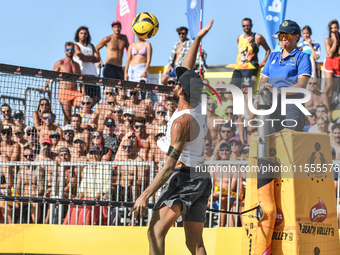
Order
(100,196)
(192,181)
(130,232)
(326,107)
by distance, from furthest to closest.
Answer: (326,107) → (100,196) → (130,232) → (192,181)

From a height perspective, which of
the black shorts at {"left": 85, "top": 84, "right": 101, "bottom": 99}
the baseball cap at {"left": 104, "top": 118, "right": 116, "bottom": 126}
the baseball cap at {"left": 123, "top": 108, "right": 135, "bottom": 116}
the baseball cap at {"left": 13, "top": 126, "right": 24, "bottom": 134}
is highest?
the black shorts at {"left": 85, "top": 84, "right": 101, "bottom": 99}

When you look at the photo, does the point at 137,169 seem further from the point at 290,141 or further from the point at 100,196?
the point at 290,141

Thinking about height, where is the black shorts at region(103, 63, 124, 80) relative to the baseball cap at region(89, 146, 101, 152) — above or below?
above

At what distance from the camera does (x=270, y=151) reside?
496cm

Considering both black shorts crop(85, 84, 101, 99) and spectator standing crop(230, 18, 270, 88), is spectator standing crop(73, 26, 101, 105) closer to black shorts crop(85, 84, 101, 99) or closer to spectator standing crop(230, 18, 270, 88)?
black shorts crop(85, 84, 101, 99)

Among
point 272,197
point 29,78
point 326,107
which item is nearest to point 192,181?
point 272,197

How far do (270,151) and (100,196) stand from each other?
10.6 ft

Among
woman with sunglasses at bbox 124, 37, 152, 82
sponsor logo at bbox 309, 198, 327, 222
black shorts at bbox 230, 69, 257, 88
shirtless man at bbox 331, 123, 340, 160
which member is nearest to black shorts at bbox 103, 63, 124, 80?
Result: woman with sunglasses at bbox 124, 37, 152, 82

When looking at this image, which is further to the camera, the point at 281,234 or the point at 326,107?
the point at 326,107

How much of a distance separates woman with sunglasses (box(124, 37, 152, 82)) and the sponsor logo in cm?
700

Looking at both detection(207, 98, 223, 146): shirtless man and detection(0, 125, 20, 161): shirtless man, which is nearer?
detection(0, 125, 20, 161): shirtless man

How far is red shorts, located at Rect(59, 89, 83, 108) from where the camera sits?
7.76 m

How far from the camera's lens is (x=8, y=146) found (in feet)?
27.0

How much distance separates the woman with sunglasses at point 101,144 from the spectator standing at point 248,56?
4135mm
